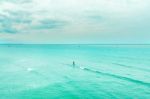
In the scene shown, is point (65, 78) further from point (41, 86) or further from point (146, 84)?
point (146, 84)

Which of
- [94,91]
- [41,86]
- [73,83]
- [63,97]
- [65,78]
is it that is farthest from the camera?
[65,78]

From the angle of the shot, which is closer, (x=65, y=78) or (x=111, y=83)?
(x=111, y=83)

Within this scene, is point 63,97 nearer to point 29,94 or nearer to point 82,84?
point 29,94

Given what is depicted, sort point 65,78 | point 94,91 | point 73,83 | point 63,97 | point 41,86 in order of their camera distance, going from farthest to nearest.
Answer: point 65,78, point 73,83, point 41,86, point 94,91, point 63,97

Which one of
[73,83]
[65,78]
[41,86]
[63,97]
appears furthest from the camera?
[65,78]

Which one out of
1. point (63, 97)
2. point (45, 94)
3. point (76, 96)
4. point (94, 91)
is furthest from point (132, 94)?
point (45, 94)

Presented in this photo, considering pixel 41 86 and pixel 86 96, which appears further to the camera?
pixel 41 86

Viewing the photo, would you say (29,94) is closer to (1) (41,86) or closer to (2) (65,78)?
(1) (41,86)

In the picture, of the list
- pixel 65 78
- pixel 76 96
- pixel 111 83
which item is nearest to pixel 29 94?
pixel 76 96
